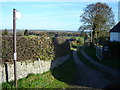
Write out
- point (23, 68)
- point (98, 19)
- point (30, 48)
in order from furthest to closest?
point (98, 19)
point (30, 48)
point (23, 68)

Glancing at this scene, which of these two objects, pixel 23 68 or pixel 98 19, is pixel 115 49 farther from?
pixel 98 19


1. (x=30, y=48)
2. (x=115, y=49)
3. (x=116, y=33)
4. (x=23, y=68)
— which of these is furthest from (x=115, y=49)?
(x=23, y=68)

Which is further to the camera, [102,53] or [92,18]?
[92,18]

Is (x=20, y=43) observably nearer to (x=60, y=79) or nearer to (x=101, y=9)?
(x=60, y=79)

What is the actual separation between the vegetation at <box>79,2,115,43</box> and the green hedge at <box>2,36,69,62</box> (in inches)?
1003

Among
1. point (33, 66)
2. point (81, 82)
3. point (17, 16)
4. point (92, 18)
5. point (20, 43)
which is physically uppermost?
point (92, 18)

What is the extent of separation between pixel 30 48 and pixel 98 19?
27.7 meters

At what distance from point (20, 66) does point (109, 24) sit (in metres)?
30.2

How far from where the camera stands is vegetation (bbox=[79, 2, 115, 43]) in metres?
36.2

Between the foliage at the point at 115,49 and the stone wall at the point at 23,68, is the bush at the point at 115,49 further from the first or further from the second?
the stone wall at the point at 23,68

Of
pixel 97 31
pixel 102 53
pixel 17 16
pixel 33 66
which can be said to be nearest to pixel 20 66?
pixel 33 66

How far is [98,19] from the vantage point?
3572cm

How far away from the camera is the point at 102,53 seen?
18172mm

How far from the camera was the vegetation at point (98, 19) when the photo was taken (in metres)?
36.2
